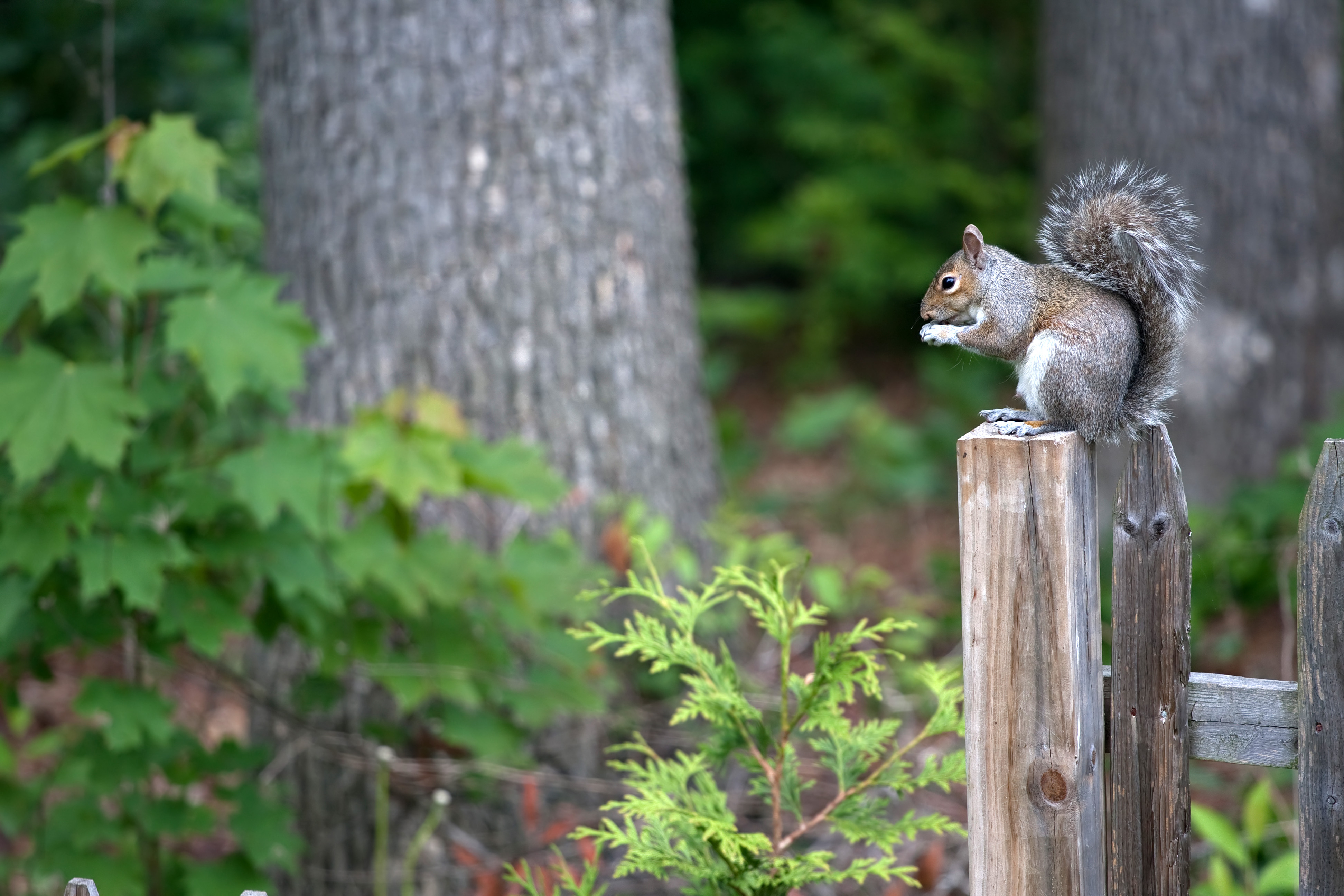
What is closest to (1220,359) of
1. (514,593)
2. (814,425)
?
(814,425)

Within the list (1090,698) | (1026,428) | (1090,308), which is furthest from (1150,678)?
(1090,308)

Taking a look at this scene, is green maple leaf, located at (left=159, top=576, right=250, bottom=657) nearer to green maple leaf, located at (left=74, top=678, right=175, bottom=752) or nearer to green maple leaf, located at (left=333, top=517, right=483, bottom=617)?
green maple leaf, located at (left=74, top=678, right=175, bottom=752)

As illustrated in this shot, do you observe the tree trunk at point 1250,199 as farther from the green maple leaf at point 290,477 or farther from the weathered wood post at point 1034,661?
the green maple leaf at point 290,477

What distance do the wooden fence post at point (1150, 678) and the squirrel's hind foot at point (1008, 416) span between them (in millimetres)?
214

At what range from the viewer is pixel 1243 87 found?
4.64 m

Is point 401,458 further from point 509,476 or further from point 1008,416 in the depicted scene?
point 1008,416

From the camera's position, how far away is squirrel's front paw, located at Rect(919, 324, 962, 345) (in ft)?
6.11

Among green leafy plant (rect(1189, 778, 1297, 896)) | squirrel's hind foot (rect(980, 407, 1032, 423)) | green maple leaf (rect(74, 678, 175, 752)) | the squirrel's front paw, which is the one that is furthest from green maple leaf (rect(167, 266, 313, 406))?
green leafy plant (rect(1189, 778, 1297, 896))

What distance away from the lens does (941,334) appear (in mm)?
1878

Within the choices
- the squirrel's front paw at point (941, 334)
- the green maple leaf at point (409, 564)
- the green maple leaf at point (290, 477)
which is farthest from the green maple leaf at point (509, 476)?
the squirrel's front paw at point (941, 334)

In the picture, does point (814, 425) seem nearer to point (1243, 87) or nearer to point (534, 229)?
point (1243, 87)

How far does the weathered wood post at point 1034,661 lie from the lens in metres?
1.56

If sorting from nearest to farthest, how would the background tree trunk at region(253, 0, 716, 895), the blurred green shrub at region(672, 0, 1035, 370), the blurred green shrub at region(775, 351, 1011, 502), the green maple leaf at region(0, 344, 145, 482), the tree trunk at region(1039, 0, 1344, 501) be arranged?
the green maple leaf at region(0, 344, 145, 482) → the background tree trunk at region(253, 0, 716, 895) → the tree trunk at region(1039, 0, 1344, 501) → the blurred green shrub at region(775, 351, 1011, 502) → the blurred green shrub at region(672, 0, 1035, 370)

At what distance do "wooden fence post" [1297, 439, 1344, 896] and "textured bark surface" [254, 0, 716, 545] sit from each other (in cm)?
202
